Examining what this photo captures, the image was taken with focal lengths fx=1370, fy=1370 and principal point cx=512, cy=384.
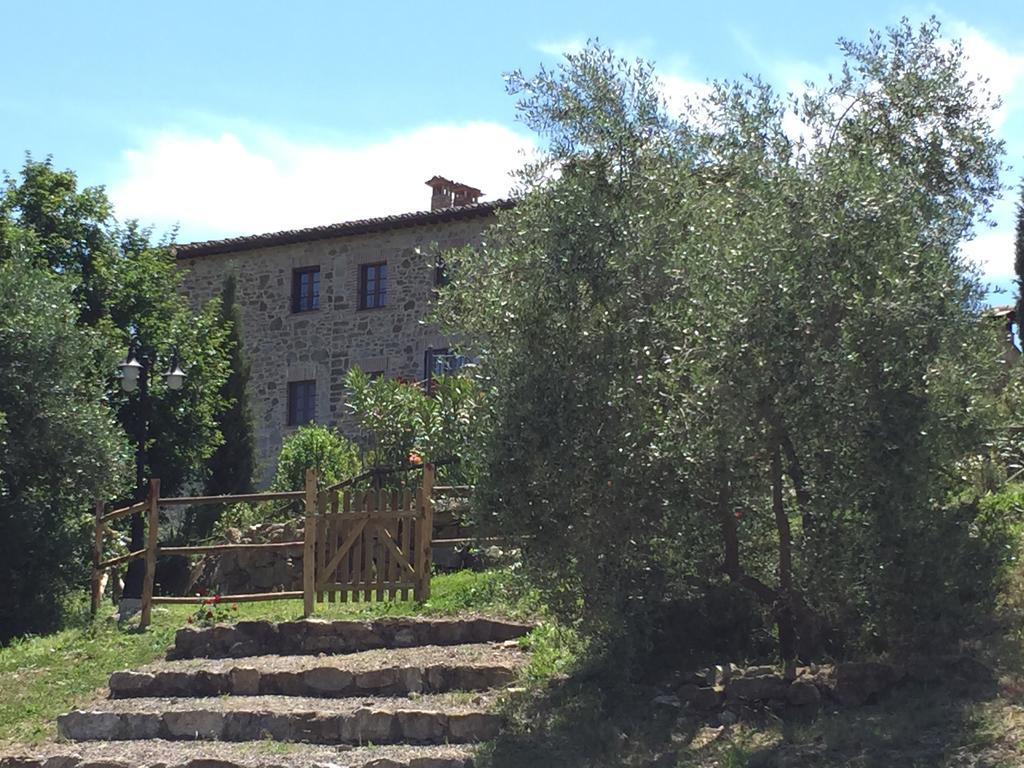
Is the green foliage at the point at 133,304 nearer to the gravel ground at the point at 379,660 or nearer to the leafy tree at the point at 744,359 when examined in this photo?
the gravel ground at the point at 379,660

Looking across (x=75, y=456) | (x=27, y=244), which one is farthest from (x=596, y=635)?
(x=27, y=244)

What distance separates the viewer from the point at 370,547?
13930 millimetres

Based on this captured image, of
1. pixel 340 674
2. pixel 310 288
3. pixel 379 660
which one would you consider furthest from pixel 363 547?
pixel 310 288

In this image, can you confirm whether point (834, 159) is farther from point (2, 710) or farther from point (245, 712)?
point (2, 710)

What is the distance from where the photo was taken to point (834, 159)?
9562mm

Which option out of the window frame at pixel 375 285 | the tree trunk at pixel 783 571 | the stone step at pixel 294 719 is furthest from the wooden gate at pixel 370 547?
the window frame at pixel 375 285

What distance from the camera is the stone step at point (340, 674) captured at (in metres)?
11.4

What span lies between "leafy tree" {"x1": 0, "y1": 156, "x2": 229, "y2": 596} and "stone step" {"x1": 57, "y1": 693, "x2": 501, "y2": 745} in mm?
8588

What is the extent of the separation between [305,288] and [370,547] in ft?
46.6

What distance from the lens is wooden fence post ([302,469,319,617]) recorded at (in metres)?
13.8

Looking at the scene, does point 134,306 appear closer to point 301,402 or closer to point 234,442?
point 234,442

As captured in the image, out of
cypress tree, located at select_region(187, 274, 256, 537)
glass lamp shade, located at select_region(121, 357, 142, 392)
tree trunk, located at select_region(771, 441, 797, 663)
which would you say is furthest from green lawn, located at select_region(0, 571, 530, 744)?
cypress tree, located at select_region(187, 274, 256, 537)

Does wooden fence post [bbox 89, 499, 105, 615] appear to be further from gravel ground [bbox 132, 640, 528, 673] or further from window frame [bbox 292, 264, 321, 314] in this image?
window frame [bbox 292, 264, 321, 314]

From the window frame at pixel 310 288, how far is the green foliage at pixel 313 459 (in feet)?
18.7
